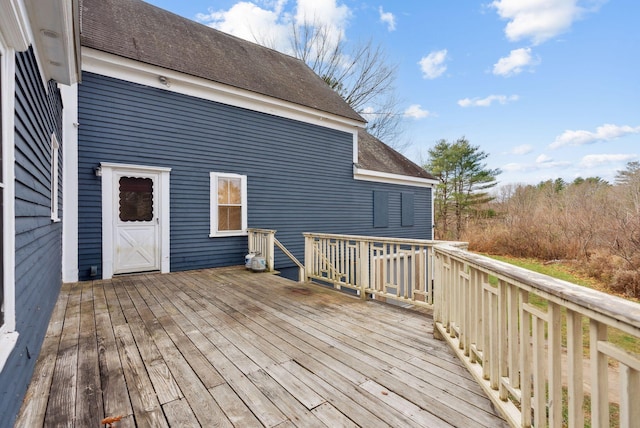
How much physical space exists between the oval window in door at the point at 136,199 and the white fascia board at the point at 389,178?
216 inches

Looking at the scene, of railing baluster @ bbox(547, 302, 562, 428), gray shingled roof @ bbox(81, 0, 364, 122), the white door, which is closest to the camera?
railing baluster @ bbox(547, 302, 562, 428)

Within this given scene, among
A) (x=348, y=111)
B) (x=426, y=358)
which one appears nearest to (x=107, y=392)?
(x=426, y=358)

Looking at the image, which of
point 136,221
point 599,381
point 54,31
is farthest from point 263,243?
point 599,381

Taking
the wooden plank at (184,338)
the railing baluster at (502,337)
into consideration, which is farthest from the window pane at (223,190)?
the railing baluster at (502,337)

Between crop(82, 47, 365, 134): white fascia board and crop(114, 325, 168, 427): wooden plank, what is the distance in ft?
15.9

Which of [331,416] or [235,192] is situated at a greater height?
[235,192]

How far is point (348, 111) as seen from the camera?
28.6 ft

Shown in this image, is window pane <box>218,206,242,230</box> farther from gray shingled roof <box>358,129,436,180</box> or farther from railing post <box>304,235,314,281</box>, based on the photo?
gray shingled roof <box>358,129,436,180</box>

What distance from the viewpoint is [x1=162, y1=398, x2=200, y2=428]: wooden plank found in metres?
1.52

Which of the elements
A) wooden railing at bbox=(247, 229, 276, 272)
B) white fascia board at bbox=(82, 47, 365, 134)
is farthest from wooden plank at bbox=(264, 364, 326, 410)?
white fascia board at bbox=(82, 47, 365, 134)

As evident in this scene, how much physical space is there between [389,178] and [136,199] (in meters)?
7.26

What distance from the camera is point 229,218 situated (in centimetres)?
635

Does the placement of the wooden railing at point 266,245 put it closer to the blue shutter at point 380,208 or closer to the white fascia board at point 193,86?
the white fascia board at point 193,86

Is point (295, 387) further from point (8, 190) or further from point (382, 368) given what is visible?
point (8, 190)
